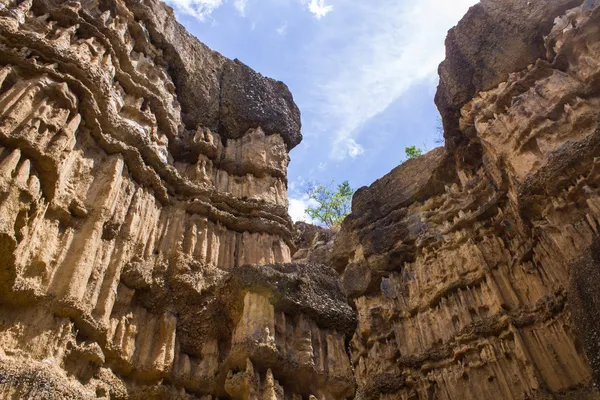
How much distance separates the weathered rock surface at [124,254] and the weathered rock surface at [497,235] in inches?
309

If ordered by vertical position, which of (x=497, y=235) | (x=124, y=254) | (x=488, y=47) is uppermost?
(x=488, y=47)

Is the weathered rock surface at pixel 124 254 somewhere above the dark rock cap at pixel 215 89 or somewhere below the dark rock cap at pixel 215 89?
below

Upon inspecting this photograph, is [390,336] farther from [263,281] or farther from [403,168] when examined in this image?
[263,281]

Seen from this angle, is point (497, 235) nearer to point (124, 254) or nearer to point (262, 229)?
point (262, 229)

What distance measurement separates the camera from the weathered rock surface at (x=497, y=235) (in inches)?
563

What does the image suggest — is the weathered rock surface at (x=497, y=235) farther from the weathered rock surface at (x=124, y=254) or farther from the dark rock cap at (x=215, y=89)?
the dark rock cap at (x=215, y=89)

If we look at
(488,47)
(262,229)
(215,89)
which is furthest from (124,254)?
(488,47)

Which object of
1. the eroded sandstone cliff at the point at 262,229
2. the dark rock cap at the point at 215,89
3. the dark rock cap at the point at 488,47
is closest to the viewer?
the eroded sandstone cliff at the point at 262,229

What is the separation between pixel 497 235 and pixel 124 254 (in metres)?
15.1

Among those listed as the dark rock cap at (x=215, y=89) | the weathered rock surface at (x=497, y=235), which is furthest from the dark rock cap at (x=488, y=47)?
the dark rock cap at (x=215, y=89)

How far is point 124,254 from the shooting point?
8742 mm

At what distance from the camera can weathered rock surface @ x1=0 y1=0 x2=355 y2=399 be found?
6.87 meters

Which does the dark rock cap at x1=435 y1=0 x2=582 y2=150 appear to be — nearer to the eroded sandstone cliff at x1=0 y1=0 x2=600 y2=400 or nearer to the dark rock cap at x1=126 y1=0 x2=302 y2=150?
the eroded sandstone cliff at x1=0 y1=0 x2=600 y2=400

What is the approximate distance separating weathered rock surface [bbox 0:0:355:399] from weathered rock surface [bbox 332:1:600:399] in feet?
25.8
